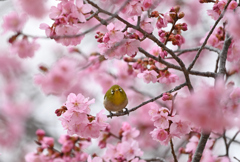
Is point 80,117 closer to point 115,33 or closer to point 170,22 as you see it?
point 115,33

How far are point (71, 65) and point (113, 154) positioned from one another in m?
0.96

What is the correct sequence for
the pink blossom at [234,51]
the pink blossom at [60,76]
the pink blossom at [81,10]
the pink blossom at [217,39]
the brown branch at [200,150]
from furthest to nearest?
1. the pink blossom at [217,39]
2. the pink blossom at [60,76]
3. the pink blossom at [234,51]
4. the brown branch at [200,150]
5. the pink blossom at [81,10]

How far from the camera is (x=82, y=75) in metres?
4.88

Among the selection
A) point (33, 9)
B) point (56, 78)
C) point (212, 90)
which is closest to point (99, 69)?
point (33, 9)

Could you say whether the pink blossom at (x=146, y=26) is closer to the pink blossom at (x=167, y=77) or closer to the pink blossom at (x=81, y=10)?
the pink blossom at (x=81, y=10)

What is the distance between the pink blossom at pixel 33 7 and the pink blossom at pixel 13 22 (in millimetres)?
333

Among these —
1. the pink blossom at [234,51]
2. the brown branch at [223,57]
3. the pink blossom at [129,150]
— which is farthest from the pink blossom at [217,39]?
the pink blossom at [129,150]

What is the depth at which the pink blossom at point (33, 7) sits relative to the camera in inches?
141

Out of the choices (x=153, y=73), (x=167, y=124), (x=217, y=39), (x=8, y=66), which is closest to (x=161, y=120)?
(x=167, y=124)

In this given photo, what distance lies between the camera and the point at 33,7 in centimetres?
380

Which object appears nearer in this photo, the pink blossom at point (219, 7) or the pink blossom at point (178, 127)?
the pink blossom at point (178, 127)

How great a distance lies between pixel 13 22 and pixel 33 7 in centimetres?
89

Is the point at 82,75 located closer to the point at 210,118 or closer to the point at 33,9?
the point at 33,9

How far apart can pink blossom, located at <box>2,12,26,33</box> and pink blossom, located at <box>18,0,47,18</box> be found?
333 millimetres
